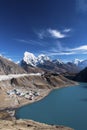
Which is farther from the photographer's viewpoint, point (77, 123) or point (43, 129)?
point (77, 123)

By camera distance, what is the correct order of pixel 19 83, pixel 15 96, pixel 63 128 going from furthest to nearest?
pixel 19 83
pixel 15 96
pixel 63 128

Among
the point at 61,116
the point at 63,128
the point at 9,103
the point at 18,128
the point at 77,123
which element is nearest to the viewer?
the point at 18,128

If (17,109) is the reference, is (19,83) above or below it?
above

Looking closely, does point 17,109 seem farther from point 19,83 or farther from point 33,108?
point 19,83

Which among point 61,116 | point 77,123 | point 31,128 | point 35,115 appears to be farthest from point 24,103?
point 31,128

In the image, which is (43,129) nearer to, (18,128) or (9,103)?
(18,128)

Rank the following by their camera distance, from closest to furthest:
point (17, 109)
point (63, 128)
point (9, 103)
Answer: point (63, 128)
point (17, 109)
point (9, 103)

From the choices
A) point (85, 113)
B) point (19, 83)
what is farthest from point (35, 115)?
point (19, 83)

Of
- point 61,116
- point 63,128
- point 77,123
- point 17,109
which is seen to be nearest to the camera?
point 63,128

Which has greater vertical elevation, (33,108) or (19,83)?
(19,83)
